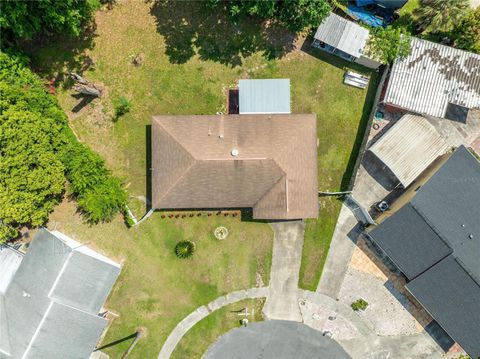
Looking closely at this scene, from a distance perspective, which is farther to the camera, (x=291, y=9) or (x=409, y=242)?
(x=409, y=242)

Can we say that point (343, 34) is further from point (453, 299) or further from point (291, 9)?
point (453, 299)

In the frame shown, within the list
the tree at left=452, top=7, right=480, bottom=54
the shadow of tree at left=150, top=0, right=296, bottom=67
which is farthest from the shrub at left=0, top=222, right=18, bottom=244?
the tree at left=452, top=7, right=480, bottom=54

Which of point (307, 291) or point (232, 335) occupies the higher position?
point (307, 291)

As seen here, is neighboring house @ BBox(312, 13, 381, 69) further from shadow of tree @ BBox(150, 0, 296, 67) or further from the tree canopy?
shadow of tree @ BBox(150, 0, 296, 67)

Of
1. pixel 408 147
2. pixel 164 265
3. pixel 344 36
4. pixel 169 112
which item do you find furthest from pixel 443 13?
pixel 164 265

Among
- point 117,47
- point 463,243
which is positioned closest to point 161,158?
point 117,47

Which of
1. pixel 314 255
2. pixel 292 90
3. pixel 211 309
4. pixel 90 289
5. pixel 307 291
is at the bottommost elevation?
pixel 90 289

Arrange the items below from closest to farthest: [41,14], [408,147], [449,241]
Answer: [41,14] → [449,241] → [408,147]

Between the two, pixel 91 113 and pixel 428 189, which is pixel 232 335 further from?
pixel 91 113
